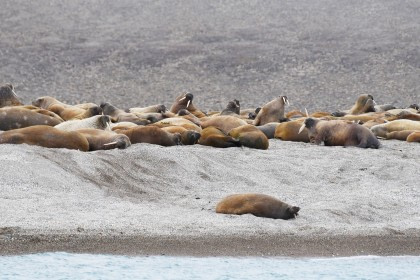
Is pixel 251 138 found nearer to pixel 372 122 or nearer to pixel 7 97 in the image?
pixel 372 122

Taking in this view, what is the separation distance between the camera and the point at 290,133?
15.8 meters

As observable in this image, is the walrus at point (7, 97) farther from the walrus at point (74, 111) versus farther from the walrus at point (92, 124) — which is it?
the walrus at point (92, 124)

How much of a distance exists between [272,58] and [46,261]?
3009cm

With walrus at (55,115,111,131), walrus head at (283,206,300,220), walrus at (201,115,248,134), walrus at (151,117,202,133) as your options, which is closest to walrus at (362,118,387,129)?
walrus at (201,115,248,134)

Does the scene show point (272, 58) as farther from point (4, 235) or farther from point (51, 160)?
point (4, 235)

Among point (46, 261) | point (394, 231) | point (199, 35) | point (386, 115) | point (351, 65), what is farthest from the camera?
point (199, 35)

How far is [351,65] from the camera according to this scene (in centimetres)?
3619

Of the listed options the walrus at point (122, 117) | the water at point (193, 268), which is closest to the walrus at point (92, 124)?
the walrus at point (122, 117)

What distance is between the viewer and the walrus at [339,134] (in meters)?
15.1

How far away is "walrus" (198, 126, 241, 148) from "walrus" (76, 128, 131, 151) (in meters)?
1.51

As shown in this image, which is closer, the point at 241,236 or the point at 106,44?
the point at 241,236

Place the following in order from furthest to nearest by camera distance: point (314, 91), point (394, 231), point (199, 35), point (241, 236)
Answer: point (199, 35) < point (314, 91) < point (394, 231) < point (241, 236)

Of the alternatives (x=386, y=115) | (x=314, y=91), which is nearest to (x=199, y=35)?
(x=314, y=91)

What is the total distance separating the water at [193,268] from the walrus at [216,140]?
5.81 metres
